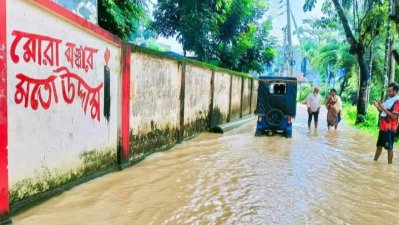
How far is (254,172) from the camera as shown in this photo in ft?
24.6

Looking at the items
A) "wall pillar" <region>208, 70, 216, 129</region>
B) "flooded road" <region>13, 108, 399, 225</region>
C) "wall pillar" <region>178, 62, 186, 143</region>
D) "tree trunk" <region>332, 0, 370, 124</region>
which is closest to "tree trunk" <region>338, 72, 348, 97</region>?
"tree trunk" <region>332, 0, 370, 124</region>

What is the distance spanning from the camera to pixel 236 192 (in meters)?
6.00

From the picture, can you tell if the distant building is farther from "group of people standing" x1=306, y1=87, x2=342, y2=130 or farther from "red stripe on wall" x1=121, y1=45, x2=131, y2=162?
"group of people standing" x1=306, y1=87, x2=342, y2=130

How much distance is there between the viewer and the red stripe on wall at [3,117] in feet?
13.5

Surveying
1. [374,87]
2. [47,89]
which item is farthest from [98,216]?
[374,87]

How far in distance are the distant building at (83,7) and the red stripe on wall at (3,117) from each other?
4189 mm

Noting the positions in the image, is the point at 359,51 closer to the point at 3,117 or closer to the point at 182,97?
the point at 182,97

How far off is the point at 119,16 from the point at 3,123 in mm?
8095

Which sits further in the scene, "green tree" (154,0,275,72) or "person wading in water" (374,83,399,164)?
"green tree" (154,0,275,72)

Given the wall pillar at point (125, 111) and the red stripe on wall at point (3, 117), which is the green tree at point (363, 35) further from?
the red stripe on wall at point (3, 117)

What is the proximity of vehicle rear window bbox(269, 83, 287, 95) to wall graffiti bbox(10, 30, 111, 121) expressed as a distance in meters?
7.66

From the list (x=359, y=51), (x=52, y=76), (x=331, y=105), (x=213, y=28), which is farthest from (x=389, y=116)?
(x=213, y=28)

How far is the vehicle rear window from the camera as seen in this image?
13.1m

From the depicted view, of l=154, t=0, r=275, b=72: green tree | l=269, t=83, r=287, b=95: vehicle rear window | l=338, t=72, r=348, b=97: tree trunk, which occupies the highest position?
l=154, t=0, r=275, b=72: green tree
